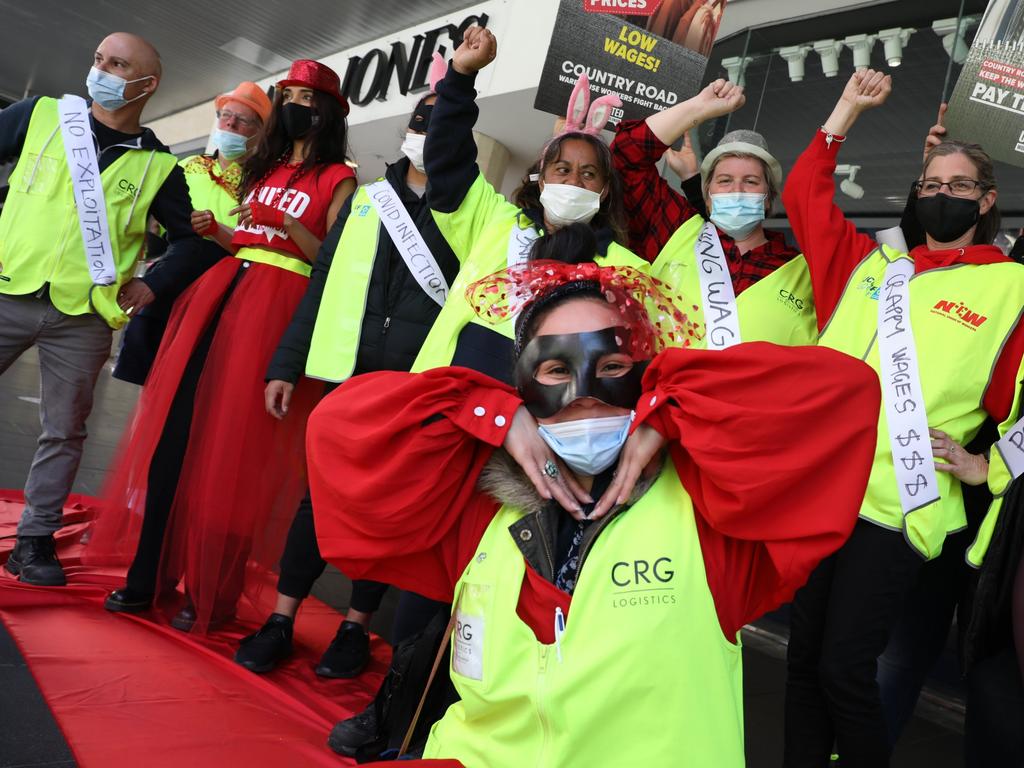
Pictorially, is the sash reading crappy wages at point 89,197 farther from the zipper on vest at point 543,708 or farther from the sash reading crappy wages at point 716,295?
the zipper on vest at point 543,708

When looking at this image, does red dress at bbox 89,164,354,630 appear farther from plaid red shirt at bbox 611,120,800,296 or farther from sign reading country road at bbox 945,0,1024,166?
sign reading country road at bbox 945,0,1024,166

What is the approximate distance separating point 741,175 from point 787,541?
5.80ft

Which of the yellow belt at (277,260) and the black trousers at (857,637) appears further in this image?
the yellow belt at (277,260)

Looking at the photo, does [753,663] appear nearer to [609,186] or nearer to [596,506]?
[609,186]

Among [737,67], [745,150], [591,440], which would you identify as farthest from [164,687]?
[737,67]

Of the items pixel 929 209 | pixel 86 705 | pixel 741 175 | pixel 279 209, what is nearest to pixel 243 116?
pixel 279 209

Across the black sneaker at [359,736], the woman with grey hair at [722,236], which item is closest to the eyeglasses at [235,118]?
the woman with grey hair at [722,236]

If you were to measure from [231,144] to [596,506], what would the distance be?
9.83 ft

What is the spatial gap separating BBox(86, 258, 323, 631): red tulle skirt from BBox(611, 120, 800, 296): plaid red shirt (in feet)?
4.22

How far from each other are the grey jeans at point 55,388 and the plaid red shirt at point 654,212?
2028mm

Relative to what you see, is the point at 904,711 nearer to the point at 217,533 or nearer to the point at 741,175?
the point at 741,175

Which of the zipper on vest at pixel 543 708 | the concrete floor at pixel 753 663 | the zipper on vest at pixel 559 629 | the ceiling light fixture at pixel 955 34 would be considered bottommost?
the concrete floor at pixel 753 663

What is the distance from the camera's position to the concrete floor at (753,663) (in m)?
3.41

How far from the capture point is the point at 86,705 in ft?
8.32
